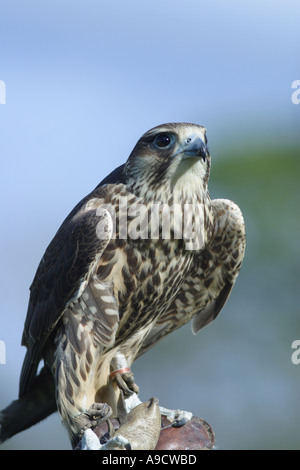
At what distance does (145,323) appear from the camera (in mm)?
4961

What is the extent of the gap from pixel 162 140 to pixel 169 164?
0.50ft

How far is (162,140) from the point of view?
4648mm

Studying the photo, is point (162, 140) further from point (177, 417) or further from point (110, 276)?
point (177, 417)

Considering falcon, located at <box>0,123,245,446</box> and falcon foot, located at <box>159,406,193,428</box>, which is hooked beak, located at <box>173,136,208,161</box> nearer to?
falcon, located at <box>0,123,245,446</box>

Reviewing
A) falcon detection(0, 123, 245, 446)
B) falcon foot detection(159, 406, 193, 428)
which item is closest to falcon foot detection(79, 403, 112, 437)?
falcon detection(0, 123, 245, 446)

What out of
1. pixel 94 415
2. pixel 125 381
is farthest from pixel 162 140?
pixel 94 415

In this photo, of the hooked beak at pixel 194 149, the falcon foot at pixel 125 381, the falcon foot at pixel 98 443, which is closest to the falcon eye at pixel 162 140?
the hooked beak at pixel 194 149

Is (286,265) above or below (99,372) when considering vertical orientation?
below

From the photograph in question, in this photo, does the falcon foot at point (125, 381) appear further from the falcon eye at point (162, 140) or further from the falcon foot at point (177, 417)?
the falcon eye at point (162, 140)

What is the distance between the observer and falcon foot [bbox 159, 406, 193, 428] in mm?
4496

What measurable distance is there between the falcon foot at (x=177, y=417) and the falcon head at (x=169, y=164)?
127 centimetres
